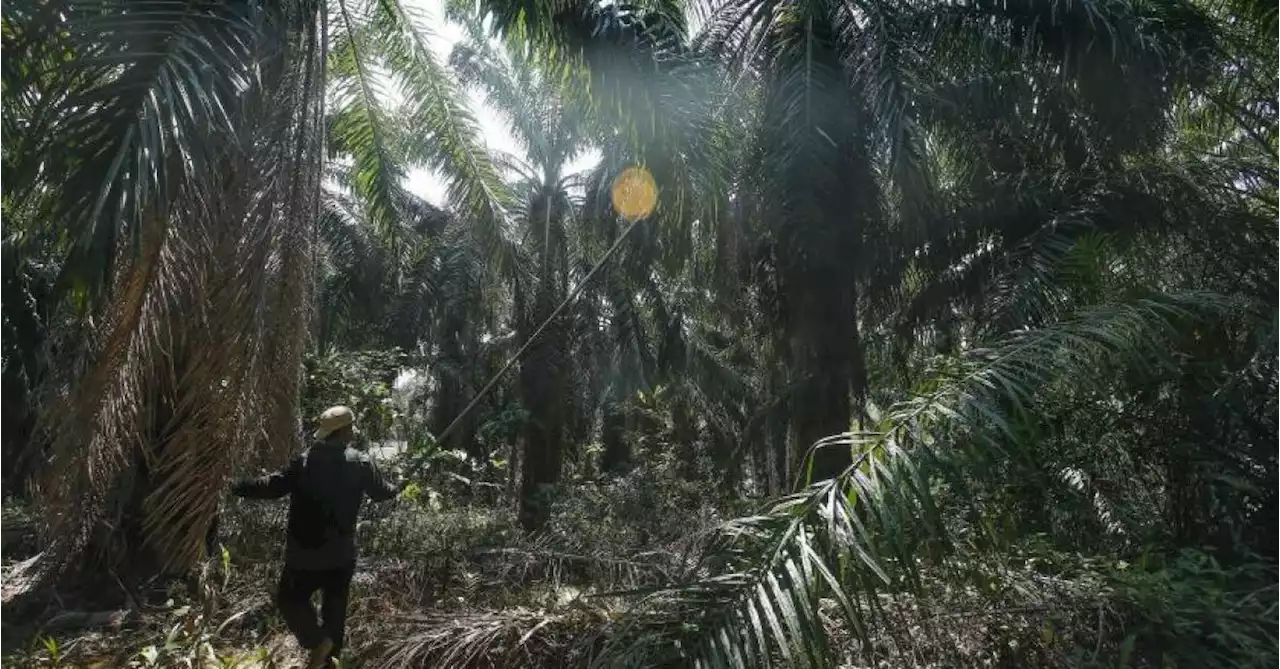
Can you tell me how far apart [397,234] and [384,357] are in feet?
12.4

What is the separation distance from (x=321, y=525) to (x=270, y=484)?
39 cm

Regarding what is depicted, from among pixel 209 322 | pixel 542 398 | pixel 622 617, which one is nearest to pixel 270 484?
pixel 209 322

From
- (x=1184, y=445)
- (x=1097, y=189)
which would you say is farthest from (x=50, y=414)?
(x=1097, y=189)

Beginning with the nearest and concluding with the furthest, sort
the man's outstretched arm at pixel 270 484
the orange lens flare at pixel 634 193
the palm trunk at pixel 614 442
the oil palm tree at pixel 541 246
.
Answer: the man's outstretched arm at pixel 270 484, the orange lens flare at pixel 634 193, the oil palm tree at pixel 541 246, the palm trunk at pixel 614 442

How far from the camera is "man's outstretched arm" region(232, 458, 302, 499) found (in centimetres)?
511

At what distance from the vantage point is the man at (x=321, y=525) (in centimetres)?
510

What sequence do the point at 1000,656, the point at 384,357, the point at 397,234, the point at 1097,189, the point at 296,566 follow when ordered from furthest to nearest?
the point at 384,357 → the point at 397,234 → the point at 1097,189 → the point at 296,566 → the point at 1000,656

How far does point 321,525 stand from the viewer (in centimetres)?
511

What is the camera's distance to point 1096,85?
24.5ft

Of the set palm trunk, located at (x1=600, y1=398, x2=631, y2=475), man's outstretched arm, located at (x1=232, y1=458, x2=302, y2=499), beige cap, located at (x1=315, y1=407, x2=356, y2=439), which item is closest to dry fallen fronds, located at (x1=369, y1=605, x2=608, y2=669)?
man's outstretched arm, located at (x1=232, y1=458, x2=302, y2=499)

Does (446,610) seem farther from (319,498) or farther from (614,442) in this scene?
(614,442)

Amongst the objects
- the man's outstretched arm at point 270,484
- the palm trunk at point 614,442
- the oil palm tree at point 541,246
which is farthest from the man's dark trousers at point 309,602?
the palm trunk at point 614,442

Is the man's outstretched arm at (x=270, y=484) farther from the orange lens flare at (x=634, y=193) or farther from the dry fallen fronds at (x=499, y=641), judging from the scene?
the orange lens flare at (x=634, y=193)

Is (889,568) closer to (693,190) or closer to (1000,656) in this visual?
(1000,656)
